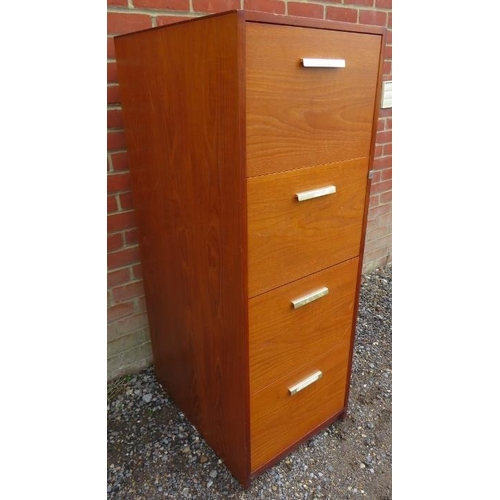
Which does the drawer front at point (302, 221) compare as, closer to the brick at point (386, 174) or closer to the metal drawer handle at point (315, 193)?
the metal drawer handle at point (315, 193)

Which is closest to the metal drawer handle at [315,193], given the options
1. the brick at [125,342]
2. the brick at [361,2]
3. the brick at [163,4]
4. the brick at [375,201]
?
the brick at [163,4]

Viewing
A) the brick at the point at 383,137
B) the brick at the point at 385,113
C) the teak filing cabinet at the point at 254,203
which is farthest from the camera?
the brick at the point at 383,137

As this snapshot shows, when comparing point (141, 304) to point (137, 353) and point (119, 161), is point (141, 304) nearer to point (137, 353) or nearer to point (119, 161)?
point (137, 353)

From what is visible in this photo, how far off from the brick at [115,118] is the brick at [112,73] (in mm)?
96

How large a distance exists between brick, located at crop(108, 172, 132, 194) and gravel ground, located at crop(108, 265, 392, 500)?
0.85m

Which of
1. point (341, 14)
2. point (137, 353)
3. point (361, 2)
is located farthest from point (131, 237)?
point (361, 2)

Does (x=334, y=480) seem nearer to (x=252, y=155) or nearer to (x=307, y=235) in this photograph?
(x=307, y=235)

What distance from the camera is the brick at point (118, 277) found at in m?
1.57

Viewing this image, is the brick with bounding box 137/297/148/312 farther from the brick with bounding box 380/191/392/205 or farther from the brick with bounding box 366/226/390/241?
the brick with bounding box 380/191/392/205

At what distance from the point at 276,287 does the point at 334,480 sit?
0.77m

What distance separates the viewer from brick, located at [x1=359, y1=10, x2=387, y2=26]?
1.92 m

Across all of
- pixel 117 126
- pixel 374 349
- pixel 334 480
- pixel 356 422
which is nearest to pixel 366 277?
pixel 374 349

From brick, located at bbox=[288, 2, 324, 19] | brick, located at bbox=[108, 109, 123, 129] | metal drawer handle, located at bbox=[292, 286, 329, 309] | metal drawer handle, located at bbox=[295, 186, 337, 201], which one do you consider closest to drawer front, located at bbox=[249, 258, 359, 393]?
metal drawer handle, located at bbox=[292, 286, 329, 309]

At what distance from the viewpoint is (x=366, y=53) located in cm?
100
